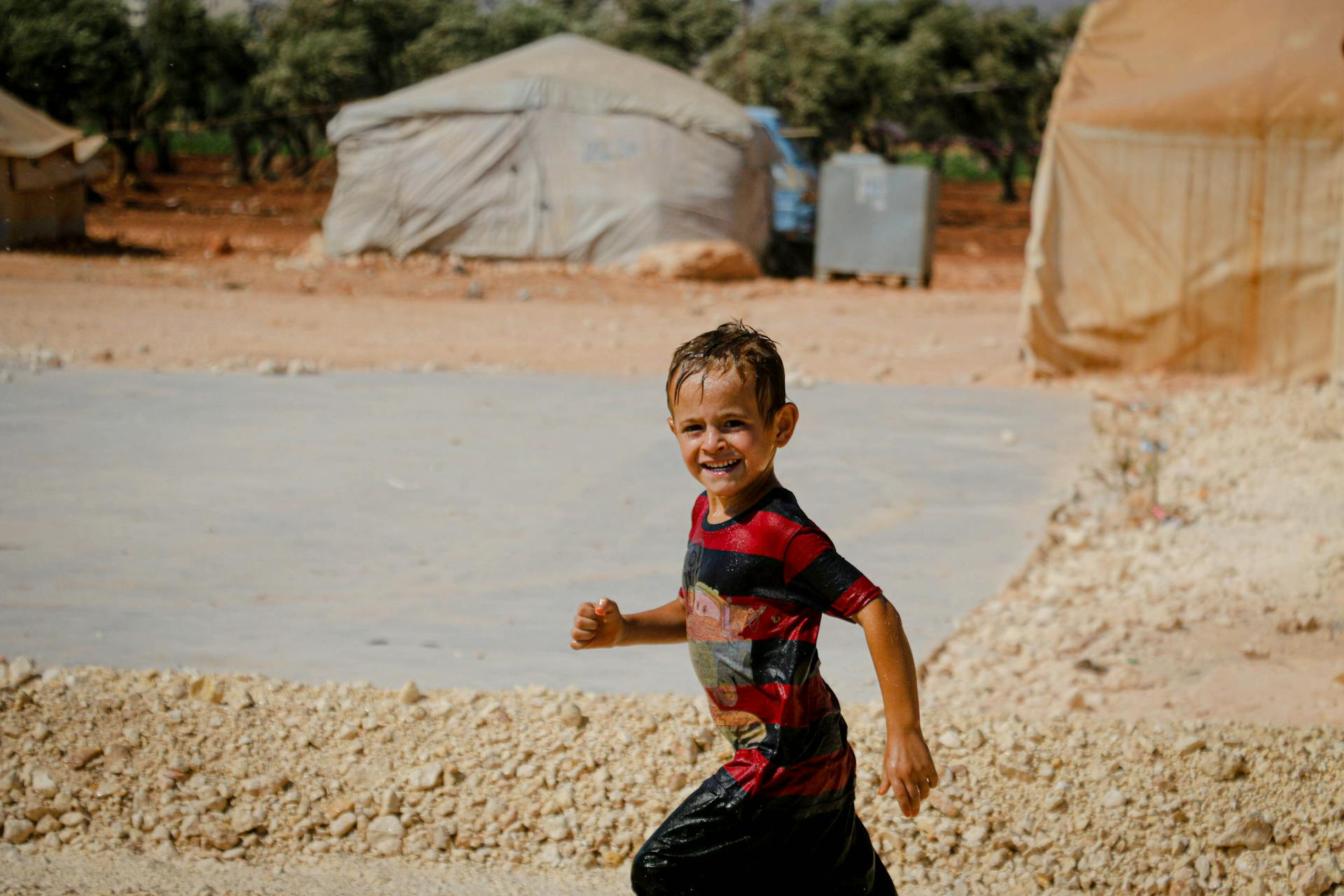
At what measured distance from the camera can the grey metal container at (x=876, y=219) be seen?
15.9 m

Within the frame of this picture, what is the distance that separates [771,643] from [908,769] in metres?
0.26

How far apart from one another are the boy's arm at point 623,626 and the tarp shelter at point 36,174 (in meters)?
6.25

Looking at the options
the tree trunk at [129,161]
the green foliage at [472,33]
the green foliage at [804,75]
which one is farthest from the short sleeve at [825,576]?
the green foliage at [804,75]

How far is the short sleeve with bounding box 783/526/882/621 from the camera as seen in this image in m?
1.87

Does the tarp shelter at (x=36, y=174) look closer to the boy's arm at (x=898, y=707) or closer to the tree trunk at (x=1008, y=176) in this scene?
the boy's arm at (x=898, y=707)

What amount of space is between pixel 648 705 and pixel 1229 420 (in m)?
5.36

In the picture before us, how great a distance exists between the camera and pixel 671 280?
52.6ft

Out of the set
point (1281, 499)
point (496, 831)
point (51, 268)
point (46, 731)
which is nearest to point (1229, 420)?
point (1281, 499)

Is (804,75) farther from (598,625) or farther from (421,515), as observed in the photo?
(598,625)

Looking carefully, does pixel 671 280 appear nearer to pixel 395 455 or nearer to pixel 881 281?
pixel 881 281

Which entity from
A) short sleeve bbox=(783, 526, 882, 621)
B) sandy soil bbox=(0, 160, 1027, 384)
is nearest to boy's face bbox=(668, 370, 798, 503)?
short sleeve bbox=(783, 526, 882, 621)

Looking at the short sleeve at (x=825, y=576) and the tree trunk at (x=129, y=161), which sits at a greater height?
the tree trunk at (x=129, y=161)

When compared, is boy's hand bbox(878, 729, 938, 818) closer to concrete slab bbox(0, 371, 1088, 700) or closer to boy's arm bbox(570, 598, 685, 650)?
boy's arm bbox(570, 598, 685, 650)

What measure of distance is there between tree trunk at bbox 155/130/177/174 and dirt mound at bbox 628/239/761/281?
1321 centimetres
